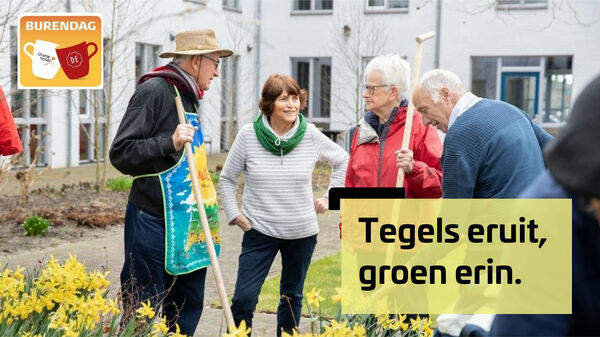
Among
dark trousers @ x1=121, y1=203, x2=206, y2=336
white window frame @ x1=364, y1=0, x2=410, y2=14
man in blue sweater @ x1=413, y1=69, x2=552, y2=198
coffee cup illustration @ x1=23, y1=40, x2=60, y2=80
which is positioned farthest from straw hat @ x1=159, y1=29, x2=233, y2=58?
white window frame @ x1=364, y1=0, x2=410, y2=14

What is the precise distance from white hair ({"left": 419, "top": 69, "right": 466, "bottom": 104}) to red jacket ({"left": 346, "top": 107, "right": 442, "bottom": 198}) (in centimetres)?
81

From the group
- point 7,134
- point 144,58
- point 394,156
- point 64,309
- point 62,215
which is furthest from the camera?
point 144,58

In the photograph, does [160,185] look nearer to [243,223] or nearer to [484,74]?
[243,223]

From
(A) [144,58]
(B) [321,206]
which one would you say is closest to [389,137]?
(B) [321,206]

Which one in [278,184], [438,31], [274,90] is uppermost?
[438,31]

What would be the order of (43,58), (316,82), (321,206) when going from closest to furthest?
(321,206) < (43,58) < (316,82)

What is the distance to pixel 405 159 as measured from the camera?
176 inches

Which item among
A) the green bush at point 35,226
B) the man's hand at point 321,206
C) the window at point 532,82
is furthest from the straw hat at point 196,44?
the window at point 532,82

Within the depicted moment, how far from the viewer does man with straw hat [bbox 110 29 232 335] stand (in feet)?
13.8

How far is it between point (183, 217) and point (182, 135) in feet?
1.53

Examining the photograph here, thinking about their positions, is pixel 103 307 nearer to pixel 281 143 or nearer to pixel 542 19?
pixel 281 143

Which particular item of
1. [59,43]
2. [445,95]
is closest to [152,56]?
[59,43]

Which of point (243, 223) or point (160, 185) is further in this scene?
point (243, 223)

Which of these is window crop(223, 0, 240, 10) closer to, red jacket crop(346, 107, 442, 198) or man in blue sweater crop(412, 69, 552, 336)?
red jacket crop(346, 107, 442, 198)
